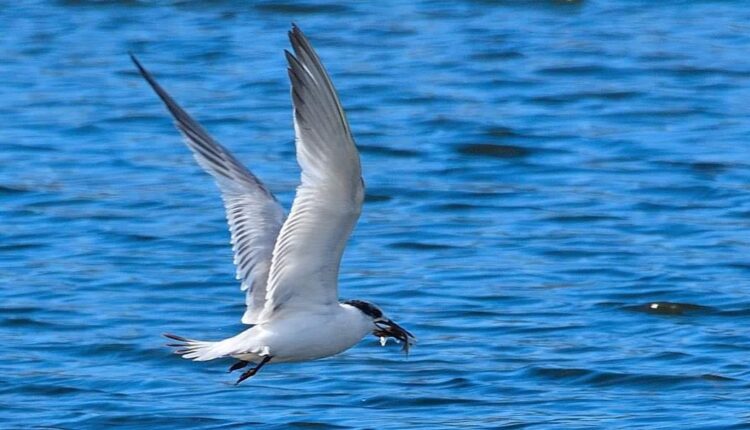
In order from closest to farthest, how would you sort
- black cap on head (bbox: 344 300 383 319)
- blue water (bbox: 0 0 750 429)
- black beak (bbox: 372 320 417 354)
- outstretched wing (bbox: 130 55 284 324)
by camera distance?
black cap on head (bbox: 344 300 383 319)
black beak (bbox: 372 320 417 354)
outstretched wing (bbox: 130 55 284 324)
blue water (bbox: 0 0 750 429)

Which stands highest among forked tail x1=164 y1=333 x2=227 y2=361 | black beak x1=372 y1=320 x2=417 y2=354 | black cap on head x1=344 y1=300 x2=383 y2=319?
black cap on head x1=344 y1=300 x2=383 y2=319

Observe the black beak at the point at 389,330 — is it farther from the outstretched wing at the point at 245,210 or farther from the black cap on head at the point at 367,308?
the outstretched wing at the point at 245,210

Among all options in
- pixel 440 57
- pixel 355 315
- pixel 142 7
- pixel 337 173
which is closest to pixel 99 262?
pixel 355 315

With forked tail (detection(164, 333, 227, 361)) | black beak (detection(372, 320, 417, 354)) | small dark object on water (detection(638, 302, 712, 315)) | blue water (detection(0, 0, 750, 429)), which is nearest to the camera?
forked tail (detection(164, 333, 227, 361))

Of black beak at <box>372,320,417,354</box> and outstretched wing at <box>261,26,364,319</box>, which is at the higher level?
outstretched wing at <box>261,26,364,319</box>

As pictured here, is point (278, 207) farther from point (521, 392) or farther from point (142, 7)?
point (142, 7)

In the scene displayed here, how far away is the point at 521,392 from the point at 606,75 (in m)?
7.77

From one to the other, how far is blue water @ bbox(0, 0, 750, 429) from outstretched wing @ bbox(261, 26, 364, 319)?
5.64 feet

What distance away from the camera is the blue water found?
8859 mm

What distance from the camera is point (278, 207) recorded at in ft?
25.7

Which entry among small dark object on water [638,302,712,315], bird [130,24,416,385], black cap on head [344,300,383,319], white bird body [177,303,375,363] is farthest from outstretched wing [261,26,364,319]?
small dark object on water [638,302,712,315]

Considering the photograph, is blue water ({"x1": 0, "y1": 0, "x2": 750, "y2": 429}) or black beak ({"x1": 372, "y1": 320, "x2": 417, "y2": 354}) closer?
black beak ({"x1": 372, "y1": 320, "x2": 417, "y2": 354})

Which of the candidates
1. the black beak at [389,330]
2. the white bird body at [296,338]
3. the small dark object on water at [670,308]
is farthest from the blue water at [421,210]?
the white bird body at [296,338]

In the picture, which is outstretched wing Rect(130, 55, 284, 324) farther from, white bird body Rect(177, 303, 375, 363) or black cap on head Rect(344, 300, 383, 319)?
black cap on head Rect(344, 300, 383, 319)
